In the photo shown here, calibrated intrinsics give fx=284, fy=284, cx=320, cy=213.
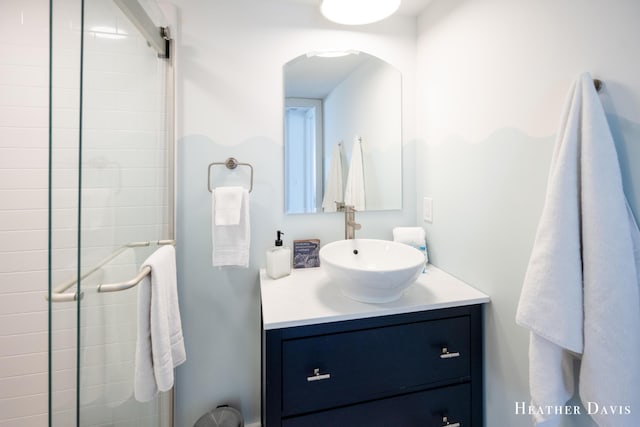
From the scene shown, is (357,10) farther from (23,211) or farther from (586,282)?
(23,211)

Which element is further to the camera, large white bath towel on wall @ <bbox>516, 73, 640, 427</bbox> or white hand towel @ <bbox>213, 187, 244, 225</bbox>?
→ white hand towel @ <bbox>213, 187, 244, 225</bbox>

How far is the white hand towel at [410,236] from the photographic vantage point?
1521 millimetres

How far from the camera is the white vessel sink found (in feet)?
3.25

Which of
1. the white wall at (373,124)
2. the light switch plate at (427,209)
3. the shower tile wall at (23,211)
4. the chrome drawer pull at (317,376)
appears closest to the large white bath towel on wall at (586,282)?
the chrome drawer pull at (317,376)

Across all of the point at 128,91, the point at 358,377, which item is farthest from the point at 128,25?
the point at 358,377

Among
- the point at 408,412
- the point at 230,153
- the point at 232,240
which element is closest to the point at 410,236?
the point at 408,412

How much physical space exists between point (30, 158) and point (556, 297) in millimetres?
2018

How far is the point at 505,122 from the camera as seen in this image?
1057mm

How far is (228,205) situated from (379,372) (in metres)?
0.95

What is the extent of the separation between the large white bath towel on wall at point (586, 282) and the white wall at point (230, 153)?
1044mm

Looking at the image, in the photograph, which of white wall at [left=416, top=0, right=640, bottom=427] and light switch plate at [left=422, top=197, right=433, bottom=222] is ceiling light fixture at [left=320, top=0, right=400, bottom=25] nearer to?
white wall at [left=416, top=0, right=640, bottom=427]

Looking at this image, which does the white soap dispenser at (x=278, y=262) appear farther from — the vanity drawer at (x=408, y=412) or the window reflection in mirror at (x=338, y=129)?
the vanity drawer at (x=408, y=412)

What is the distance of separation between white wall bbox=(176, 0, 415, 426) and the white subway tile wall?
6.6 inches

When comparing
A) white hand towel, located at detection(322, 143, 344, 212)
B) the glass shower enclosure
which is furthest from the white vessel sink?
the glass shower enclosure
